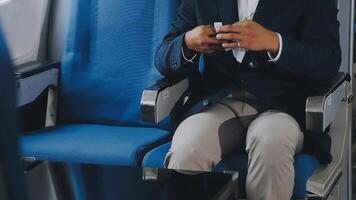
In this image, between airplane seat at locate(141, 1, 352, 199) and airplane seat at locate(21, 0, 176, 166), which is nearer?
airplane seat at locate(141, 1, 352, 199)

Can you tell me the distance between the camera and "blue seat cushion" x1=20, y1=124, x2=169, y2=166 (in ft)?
6.10

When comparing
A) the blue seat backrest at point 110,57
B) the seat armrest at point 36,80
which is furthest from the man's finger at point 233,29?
the seat armrest at point 36,80

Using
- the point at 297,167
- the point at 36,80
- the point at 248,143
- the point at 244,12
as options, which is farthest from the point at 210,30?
the point at 36,80

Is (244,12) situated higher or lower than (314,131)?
higher

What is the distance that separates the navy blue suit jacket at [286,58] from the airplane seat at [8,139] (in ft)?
3.89

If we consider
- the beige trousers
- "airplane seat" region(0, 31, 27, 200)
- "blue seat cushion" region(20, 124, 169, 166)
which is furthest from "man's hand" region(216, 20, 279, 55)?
"airplane seat" region(0, 31, 27, 200)

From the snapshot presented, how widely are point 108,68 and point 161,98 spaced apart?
0.61m

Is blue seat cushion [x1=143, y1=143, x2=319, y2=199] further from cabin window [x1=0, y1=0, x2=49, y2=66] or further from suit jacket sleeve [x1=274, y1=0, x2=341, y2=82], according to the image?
cabin window [x1=0, y1=0, x2=49, y2=66]

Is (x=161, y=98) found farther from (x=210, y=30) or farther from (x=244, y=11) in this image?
(x=244, y=11)

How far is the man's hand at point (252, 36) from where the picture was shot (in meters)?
1.63

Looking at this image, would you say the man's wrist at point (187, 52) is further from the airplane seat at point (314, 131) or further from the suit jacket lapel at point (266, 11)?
the suit jacket lapel at point (266, 11)

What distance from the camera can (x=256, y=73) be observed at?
5.86ft

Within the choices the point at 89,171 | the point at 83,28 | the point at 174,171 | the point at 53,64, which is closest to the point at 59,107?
the point at 53,64

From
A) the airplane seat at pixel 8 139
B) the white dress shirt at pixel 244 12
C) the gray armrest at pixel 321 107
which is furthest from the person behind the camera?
the white dress shirt at pixel 244 12
